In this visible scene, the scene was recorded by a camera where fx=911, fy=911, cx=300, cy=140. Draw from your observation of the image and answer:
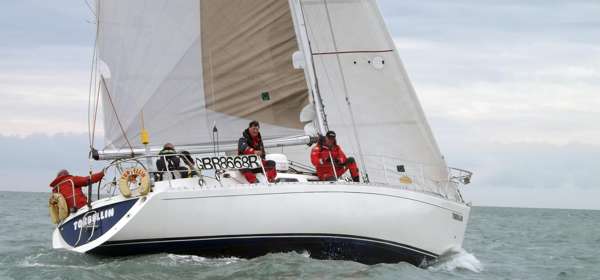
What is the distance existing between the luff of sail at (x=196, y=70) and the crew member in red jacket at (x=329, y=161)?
4.09 ft

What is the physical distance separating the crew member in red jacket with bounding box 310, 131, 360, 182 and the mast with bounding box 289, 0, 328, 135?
27.7 inches

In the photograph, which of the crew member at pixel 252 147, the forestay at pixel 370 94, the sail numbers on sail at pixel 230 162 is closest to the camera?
the sail numbers on sail at pixel 230 162

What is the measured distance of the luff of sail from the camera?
1343 centimetres

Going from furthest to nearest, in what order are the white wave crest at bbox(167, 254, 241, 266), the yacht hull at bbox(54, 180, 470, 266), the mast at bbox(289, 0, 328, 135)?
the mast at bbox(289, 0, 328, 135), the white wave crest at bbox(167, 254, 241, 266), the yacht hull at bbox(54, 180, 470, 266)

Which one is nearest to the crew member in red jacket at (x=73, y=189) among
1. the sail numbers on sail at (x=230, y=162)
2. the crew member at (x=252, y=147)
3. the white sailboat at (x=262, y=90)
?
the white sailboat at (x=262, y=90)

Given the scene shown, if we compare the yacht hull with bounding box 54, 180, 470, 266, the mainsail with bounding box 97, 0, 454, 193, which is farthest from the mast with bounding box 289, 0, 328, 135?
the yacht hull with bounding box 54, 180, 470, 266

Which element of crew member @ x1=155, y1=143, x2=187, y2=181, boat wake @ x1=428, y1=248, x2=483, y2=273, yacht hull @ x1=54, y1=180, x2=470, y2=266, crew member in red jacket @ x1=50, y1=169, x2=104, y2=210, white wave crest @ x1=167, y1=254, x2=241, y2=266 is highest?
crew member @ x1=155, y1=143, x2=187, y2=181

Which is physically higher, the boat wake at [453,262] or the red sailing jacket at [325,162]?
the red sailing jacket at [325,162]

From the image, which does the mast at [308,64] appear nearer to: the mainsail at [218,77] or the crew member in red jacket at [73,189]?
the mainsail at [218,77]

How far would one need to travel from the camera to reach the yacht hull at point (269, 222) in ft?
34.6

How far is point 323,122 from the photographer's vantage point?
13102mm

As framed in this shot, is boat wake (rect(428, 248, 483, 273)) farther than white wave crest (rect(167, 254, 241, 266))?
Yes

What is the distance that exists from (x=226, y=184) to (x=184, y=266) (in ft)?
4.79

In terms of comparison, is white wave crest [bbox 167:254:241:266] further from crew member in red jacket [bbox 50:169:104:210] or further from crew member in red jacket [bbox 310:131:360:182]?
crew member in red jacket [bbox 50:169:104:210]
